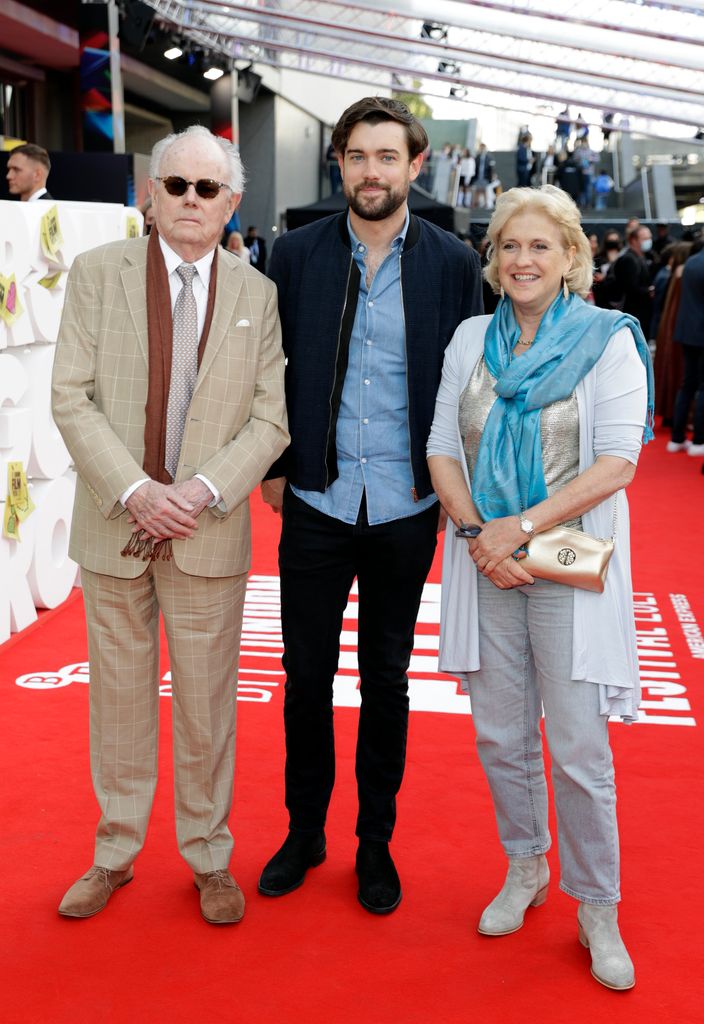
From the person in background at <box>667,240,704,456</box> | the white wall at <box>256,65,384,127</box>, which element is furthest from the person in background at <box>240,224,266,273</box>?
the person in background at <box>667,240,704,456</box>

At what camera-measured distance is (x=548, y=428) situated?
8.29ft

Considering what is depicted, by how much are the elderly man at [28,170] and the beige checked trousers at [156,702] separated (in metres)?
5.01

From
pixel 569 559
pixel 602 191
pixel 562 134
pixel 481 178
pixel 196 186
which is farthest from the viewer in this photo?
pixel 481 178

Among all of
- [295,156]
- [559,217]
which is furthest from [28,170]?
[295,156]

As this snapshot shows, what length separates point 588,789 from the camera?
2.56 m

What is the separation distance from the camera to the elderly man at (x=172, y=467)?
2.62 meters

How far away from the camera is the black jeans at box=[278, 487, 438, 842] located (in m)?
2.88

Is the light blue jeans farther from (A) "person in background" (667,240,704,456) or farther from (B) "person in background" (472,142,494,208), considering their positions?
(B) "person in background" (472,142,494,208)

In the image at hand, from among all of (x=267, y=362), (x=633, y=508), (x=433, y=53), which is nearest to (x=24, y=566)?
(x=267, y=362)

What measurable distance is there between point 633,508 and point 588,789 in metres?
5.54

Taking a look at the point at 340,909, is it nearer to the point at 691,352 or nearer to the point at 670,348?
the point at 691,352

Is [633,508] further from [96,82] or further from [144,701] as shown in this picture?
[96,82]

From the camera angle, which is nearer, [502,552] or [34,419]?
[502,552]

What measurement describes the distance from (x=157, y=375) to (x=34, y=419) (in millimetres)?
2708
